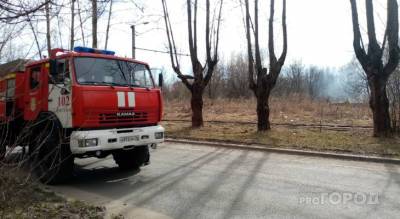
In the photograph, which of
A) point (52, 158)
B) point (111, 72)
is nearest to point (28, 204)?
point (52, 158)

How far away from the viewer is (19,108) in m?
8.91

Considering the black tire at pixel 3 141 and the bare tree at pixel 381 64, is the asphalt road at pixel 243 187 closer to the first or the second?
the black tire at pixel 3 141

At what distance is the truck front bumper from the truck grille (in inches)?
7.1

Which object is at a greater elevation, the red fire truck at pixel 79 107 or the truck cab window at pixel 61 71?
the truck cab window at pixel 61 71

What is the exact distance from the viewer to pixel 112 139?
7.94 meters

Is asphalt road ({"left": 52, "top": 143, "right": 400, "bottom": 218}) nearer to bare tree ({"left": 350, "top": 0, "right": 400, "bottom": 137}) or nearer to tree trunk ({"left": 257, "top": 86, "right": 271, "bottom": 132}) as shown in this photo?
bare tree ({"left": 350, "top": 0, "right": 400, "bottom": 137})

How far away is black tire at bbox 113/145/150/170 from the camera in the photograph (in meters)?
9.55

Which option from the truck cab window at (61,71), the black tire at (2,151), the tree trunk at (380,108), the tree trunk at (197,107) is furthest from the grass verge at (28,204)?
the tree trunk at (197,107)

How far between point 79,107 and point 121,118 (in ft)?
2.95

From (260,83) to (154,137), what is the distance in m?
8.07

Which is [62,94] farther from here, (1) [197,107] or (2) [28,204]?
(1) [197,107]

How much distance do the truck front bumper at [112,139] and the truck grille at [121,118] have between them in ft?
0.59

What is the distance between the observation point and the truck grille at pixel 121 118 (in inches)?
314

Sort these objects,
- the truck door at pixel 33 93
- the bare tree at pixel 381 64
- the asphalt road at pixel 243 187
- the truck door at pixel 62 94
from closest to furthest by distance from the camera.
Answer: the asphalt road at pixel 243 187, the truck door at pixel 62 94, the truck door at pixel 33 93, the bare tree at pixel 381 64
